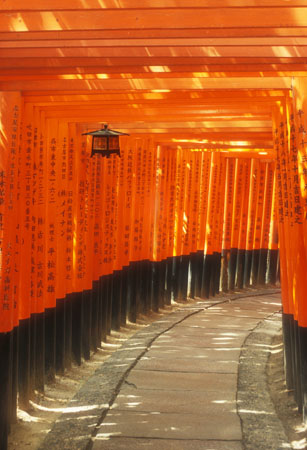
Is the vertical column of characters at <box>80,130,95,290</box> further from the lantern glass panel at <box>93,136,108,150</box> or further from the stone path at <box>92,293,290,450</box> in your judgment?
the stone path at <box>92,293,290,450</box>

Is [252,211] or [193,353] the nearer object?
[193,353]

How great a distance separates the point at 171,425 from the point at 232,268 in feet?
34.4

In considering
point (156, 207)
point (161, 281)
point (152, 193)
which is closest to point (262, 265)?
point (161, 281)

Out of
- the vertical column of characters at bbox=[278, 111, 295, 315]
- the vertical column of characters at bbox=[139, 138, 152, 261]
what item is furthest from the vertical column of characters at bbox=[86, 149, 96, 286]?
the vertical column of characters at bbox=[278, 111, 295, 315]

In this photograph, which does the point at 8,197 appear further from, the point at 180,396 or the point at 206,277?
the point at 206,277

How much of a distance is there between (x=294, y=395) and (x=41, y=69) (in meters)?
4.53

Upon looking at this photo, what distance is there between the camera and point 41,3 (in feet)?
16.3

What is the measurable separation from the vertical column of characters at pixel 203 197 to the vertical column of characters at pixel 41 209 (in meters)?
7.33

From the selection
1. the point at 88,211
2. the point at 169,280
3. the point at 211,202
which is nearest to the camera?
the point at 88,211

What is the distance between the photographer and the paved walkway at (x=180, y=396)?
668cm

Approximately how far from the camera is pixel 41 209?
8289mm

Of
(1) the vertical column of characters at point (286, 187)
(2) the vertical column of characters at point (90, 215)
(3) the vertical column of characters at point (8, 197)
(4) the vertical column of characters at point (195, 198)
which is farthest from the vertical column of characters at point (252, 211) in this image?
(3) the vertical column of characters at point (8, 197)

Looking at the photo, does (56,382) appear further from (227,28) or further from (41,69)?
(227,28)

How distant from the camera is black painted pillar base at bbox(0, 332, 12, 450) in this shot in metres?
6.59
